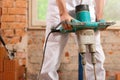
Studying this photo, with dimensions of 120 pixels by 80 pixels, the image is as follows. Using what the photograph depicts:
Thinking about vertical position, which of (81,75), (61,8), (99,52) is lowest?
(81,75)

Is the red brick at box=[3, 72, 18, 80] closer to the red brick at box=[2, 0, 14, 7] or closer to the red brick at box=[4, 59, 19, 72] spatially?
the red brick at box=[4, 59, 19, 72]

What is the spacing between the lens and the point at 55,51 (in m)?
1.67

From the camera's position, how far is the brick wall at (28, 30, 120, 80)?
2.60m

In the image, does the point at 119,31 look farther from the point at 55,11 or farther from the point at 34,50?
the point at 55,11

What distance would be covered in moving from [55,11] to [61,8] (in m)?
0.21

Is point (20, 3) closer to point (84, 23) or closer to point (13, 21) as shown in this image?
point (13, 21)

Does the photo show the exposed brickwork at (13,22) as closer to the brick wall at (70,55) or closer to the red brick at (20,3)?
the red brick at (20,3)

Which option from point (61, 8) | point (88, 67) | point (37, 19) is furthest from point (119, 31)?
point (61, 8)

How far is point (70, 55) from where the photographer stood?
2.62m

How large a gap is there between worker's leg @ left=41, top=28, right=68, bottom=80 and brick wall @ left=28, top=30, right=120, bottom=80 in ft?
2.98

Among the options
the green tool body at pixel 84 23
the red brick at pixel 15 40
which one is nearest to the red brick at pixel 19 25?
the red brick at pixel 15 40

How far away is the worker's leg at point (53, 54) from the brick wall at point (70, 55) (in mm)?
909

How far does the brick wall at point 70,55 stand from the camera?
2.60 metres

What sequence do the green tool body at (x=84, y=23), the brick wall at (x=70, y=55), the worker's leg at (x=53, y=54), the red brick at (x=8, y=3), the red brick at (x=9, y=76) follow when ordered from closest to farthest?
the green tool body at (x=84, y=23)
the worker's leg at (x=53, y=54)
the red brick at (x=9, y=76)
the red brick at (x=8, y=3)
the brick wall at (x=70, y=55)
